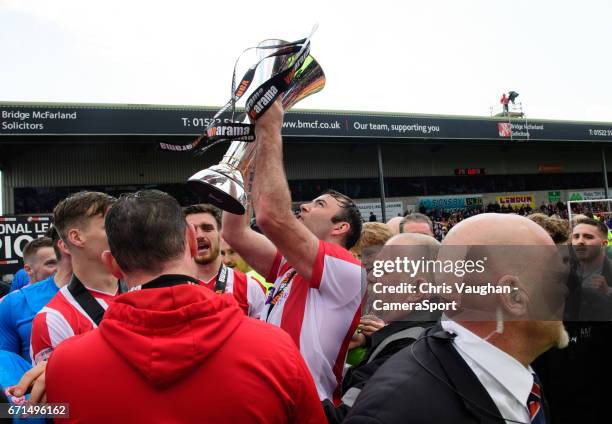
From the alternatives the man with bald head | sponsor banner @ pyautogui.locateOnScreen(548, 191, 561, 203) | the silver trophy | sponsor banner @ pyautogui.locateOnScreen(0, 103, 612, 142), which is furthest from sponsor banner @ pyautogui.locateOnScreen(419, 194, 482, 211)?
the man with bald head

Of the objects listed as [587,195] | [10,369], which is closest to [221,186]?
[10,369]

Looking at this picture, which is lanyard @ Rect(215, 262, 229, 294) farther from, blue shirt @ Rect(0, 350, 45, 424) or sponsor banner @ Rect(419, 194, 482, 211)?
sponsor banner @ Rect(419, 194, 482, 211)

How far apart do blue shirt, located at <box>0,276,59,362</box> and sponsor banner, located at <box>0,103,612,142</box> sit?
8.67m

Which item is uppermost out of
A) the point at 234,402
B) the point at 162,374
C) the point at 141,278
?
the point at 141,278

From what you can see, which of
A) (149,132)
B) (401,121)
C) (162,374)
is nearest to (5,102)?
(149,132)

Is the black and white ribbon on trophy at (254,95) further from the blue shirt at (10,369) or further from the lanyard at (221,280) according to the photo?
the lanyard at (221,280)

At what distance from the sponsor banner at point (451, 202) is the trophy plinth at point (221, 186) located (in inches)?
845

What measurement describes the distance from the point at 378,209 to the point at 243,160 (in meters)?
19.6

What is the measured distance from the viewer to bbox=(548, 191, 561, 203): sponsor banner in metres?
25.2

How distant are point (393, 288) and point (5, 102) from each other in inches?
634

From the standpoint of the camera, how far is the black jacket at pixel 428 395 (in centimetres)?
109

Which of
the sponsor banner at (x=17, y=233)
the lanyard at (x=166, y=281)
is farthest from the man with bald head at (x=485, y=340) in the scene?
the sponsor banner at (x=17, y=233)

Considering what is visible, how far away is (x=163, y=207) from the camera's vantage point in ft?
4.89

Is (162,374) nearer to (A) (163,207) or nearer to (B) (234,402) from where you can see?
(B) (234,402)
